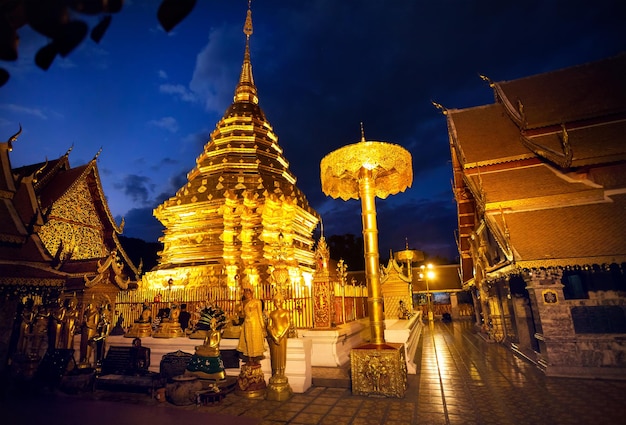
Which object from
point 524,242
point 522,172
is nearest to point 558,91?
point 522,172

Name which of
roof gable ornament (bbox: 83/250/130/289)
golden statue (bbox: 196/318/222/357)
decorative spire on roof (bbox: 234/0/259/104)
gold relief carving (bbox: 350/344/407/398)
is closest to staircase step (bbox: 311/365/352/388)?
gold relief carving (bbox: 350/344/407/398)

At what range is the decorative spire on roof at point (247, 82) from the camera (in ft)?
59.4

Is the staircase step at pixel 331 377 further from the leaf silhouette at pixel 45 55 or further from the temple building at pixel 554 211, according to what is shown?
the leaf silhouette at pixel 45 55

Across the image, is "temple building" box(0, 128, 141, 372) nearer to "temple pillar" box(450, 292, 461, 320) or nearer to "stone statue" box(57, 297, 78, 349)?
"stone statue" box(57, 297, 78, 349)

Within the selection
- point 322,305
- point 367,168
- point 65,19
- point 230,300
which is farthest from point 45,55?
point 230,300

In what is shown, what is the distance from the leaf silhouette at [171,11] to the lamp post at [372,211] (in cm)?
500

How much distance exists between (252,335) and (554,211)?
27.2ft

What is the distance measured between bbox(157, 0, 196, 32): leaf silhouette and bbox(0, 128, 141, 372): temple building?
28.5 ft

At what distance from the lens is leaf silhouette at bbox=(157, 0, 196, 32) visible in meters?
1.11

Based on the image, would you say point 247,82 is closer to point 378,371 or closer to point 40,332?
point 40,332

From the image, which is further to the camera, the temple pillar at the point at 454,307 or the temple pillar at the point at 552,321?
the temple pillar at the point at 454,307

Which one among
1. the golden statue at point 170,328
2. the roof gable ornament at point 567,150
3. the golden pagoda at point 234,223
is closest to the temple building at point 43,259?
the golden statue at point 170,328

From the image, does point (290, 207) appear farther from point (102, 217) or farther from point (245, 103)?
point (102, 217)

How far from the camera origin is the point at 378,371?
17.8 ft
